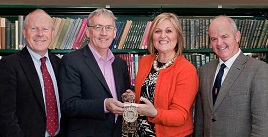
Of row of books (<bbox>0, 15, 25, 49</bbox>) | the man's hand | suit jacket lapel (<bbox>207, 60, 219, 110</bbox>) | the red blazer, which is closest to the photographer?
the man's hand

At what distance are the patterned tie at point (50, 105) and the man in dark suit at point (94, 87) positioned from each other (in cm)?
18

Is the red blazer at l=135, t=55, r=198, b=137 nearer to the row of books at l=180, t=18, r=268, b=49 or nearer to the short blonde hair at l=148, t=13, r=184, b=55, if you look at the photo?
the short blonde hair at l=148, t=13, r=184, b=55

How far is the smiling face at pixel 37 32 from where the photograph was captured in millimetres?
2488

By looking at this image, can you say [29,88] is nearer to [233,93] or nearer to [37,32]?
[37,32]

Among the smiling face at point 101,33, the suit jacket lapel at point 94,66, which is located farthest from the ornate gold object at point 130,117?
the smiling face at point 101,33

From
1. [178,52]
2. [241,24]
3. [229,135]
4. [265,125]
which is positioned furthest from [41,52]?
[241,24]

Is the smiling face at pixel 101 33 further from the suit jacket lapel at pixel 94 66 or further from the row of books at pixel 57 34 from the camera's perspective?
the row of books at pixel 57 34

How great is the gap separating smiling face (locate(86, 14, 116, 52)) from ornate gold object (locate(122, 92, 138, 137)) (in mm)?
400

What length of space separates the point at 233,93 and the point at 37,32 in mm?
1487

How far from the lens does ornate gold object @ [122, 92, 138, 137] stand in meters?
2.16

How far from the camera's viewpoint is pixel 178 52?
2.54m

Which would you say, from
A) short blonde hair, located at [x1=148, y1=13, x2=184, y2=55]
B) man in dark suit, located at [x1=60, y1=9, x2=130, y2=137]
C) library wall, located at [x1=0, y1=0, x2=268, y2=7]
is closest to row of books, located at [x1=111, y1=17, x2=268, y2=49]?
library wall, located at [x1=0, y1=0, x2=268, y2=7]

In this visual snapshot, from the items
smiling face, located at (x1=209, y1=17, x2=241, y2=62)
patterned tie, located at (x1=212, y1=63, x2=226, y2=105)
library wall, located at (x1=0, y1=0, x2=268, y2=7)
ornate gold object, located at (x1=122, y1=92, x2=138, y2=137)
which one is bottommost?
ornate gold object, located at (x1=122, y1=92, x2=138, y2=137)

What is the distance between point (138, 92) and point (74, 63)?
52 centimetres
